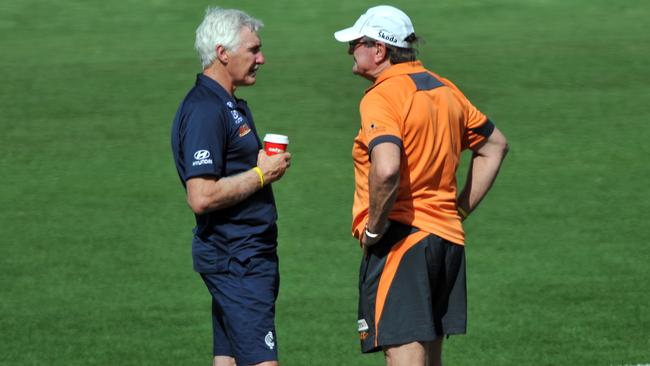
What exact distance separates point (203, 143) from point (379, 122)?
0.79 m

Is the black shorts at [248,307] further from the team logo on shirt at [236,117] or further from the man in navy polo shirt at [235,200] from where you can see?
the team logo on shirt at [236,117]

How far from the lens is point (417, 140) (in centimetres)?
549

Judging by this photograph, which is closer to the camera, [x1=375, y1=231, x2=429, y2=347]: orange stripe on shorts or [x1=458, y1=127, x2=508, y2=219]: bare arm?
[x1=375, y1=231, x2=429, y2=347]: orange stripe on shorts

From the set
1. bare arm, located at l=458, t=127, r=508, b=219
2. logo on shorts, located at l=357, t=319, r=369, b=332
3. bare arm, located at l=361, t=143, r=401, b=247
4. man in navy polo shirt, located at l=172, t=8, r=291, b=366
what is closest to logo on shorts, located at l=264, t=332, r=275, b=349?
man in navy polo shirt, located at l=172, t=8, r=291, b=366

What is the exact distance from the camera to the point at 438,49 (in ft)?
49.2

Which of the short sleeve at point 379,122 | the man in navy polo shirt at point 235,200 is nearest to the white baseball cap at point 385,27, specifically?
the short sleeve at point 379,122

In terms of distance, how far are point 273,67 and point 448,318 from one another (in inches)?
363

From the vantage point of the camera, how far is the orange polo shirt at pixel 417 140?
17.9ft

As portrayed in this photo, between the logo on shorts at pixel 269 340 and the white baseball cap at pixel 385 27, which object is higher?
the white baseball cap at pixel 385 27

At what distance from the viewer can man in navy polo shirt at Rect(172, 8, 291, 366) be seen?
18.4 feet

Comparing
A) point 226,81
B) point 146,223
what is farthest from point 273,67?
point 226,81

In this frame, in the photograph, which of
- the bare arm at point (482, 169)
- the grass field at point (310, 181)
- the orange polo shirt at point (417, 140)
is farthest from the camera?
the grass field at point (310, 181)

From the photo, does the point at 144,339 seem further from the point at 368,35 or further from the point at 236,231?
the point at 368,35

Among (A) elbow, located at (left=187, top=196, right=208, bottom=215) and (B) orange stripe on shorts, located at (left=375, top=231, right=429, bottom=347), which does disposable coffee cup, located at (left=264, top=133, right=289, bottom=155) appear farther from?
(B) orange stripe on shorts, located at (left=375, top=231, right=429, bottom=347)
